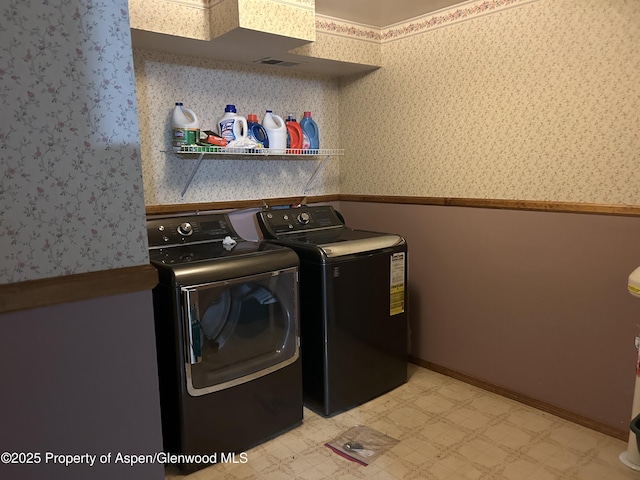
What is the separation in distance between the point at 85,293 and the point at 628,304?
2200mm

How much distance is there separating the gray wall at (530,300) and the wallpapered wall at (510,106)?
0.16 meters

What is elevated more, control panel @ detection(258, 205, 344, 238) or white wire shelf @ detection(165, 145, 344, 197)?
white wire shelf @ detection(165, 145, 344, 197)

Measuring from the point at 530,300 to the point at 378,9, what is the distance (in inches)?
71.4

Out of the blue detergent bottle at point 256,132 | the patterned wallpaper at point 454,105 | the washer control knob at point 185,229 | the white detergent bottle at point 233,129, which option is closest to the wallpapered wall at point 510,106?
the patterned wallpaper at point 454,105

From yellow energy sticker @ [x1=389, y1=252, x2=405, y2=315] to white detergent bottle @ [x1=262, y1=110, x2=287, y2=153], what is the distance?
0.95m

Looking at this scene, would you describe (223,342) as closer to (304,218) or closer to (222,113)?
(304,218)

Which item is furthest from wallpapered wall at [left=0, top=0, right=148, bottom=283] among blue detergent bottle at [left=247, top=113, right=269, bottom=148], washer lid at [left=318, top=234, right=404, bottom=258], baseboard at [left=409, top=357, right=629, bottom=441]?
baseboard at [left=409, top=357, right=629, bottom=441]

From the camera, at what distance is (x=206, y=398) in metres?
2.02

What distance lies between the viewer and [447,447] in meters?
2.21

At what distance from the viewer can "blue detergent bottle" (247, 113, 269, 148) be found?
285 centimetres

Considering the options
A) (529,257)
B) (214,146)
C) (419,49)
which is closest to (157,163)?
(214,146)

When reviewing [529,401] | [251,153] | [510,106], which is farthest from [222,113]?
[529,401]

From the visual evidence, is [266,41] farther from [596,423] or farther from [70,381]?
[596,423]

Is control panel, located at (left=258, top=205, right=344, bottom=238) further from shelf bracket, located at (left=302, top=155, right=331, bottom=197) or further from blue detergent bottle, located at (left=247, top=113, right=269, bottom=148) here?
blue detergent bottle, located at (left=247, top=113, right=269, bottom=148)
